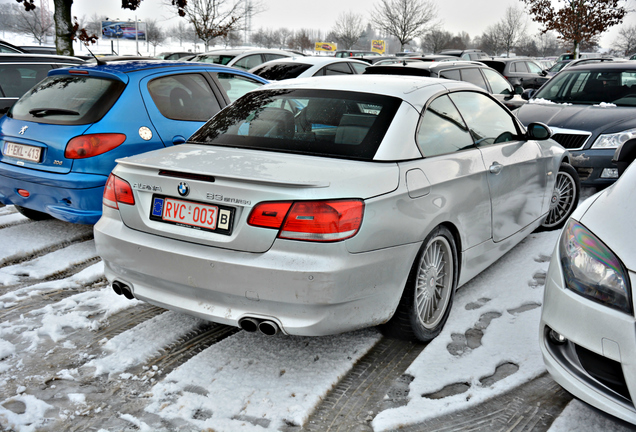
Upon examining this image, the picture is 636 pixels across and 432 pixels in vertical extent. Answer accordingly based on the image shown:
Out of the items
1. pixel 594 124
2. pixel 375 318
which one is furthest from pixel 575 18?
pixel 375 318

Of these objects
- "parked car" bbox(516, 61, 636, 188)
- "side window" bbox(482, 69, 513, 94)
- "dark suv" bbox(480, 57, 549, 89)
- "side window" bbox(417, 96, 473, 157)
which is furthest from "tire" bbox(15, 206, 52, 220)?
"dark suv" bbox(480, 57, 549, 89)

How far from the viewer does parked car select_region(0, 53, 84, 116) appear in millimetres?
7074

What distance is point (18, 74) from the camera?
23.7 ft

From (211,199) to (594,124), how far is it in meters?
5.64

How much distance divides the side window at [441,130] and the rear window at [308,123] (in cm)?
23

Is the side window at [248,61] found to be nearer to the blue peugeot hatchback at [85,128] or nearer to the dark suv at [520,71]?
the dark suv at [520,71]

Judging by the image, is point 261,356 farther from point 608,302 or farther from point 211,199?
point 608,302

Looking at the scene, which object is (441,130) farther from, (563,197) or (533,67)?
(533,67)

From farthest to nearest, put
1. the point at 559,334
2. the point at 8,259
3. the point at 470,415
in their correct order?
the point at 8,259 → the point at 470,415 → the point at 559,334

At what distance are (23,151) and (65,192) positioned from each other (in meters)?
0.64

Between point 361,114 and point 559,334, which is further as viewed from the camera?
point 361,114

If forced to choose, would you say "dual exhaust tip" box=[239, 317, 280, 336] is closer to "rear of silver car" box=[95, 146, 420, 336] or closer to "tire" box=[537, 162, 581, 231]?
"rear of silver car" box=[95, 146, 420, 336]

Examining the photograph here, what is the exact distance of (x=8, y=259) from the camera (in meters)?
4.66

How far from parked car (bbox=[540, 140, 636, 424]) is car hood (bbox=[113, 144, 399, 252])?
2.90ft
